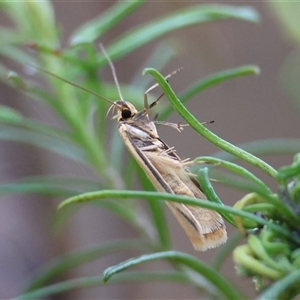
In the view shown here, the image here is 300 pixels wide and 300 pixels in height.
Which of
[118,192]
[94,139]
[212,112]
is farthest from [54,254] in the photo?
[118,192]

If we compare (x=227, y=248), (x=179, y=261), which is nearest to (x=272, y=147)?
(x=227, y=248)

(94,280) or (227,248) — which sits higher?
(94,280)

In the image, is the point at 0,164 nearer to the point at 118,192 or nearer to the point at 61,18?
the point at 61,18

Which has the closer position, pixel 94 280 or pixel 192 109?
pixel 94 280

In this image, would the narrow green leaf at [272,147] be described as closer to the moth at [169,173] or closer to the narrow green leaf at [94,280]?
the moth at [169,173]

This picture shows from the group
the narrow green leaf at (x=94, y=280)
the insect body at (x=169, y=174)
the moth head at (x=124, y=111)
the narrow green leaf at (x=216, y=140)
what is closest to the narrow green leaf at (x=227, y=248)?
the narrow green leaf at (x=94, y=280)

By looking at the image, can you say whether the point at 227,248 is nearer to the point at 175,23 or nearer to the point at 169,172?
the point at 169,172

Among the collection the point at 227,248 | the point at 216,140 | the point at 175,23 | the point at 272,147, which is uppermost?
the point at 175,23
